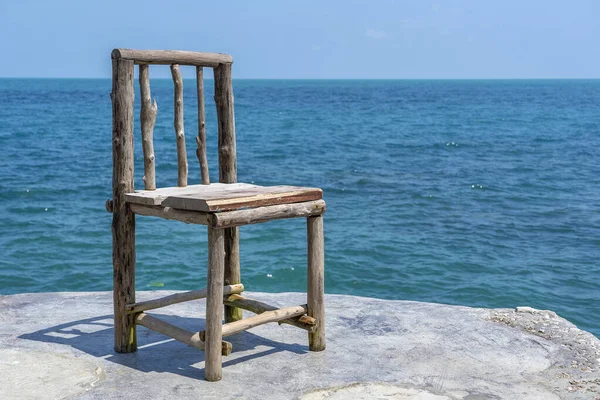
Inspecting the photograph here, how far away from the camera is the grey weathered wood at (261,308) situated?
17.0 ft

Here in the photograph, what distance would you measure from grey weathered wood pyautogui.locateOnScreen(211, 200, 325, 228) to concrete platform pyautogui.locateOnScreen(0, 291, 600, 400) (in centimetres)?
89

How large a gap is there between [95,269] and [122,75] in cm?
756

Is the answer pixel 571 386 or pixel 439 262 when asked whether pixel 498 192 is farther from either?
pixel 571 386

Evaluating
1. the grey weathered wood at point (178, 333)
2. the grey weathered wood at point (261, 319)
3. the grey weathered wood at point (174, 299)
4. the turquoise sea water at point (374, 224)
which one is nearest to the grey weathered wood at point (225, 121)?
the grey weathered wood at point (174, 299)

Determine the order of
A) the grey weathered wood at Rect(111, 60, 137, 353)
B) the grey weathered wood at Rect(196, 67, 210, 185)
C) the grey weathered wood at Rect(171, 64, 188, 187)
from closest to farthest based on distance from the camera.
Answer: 1. the grey weathered wood at Rect(111, 60, 137, 353)
2. the grey weathered wood at Rect(171, 64, 188, 187)
3. the grey weathered wood at Rect(196, 67, 210, 185)

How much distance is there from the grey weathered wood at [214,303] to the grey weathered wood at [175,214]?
0.08 m

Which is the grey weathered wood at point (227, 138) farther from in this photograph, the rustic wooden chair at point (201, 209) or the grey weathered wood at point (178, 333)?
the grey weathered wood at point (178, 333)

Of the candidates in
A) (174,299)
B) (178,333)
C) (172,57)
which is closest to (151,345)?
(174,299)

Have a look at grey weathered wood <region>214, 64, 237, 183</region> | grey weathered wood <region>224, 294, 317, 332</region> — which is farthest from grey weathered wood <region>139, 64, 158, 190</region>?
grey weathered wood <region>224, 294, 317, 332</region>

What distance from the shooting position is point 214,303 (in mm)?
4574

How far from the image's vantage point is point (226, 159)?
5594 millimetres

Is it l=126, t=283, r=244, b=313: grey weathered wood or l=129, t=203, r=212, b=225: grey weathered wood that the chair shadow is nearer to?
l=126, t=283, r=244, b=313: grey weathered wood

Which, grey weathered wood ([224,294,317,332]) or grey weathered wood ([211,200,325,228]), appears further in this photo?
grey weathered wood ([224,294,317,332])

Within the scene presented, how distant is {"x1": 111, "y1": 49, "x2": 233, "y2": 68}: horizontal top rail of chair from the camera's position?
4953 mm
